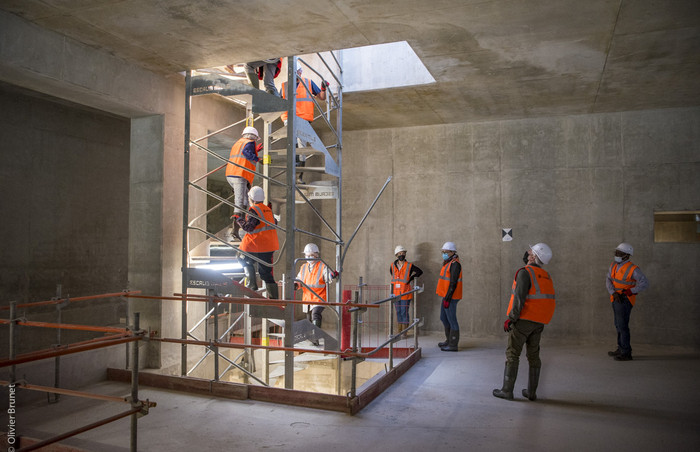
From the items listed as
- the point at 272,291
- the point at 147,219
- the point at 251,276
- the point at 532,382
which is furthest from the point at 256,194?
the point at 532,382

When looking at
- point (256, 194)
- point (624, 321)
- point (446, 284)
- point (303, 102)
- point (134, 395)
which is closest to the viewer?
point (134, 395)

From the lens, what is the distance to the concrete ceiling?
567 cm

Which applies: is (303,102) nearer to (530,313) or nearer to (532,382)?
(530,313)

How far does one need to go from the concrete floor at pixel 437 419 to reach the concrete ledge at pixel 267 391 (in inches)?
4.6

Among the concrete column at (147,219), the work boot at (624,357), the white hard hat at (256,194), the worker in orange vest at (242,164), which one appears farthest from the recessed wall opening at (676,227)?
the concrete column at (147,219)

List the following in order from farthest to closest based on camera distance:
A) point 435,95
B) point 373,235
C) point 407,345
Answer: point 373,235, point 407,345, point 435,95

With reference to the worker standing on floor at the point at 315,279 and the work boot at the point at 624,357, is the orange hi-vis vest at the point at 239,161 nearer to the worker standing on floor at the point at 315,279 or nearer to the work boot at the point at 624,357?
the worker standing on floor at the point at 315,279

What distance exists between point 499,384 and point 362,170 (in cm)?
669

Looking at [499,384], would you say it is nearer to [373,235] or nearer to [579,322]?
[579,322]

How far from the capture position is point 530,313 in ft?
20.7

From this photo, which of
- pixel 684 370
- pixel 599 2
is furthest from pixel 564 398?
pixel 599 2

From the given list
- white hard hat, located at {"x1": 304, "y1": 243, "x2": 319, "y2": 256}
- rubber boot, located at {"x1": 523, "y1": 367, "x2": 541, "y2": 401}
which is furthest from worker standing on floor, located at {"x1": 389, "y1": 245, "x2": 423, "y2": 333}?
rubber boot, located at {"x1": 523, "y1": 367, "x2": 541, "y2": 401}

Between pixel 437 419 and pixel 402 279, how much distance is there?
532 cm

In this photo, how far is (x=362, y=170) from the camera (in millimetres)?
12523
